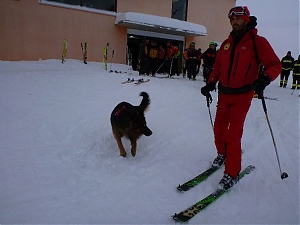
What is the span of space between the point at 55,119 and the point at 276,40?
40431 millimetres

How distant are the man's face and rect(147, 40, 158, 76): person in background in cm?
893

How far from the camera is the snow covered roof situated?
1296 cm

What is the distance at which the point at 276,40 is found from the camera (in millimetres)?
37594

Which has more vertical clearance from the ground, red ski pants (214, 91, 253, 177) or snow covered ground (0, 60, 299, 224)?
red ski pants (214, 91, 253, 177)

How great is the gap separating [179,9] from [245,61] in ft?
49.8

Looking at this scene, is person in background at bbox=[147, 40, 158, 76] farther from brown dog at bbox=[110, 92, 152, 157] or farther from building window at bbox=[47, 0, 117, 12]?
brown dog at bbox=[110, 92, 152, 157]

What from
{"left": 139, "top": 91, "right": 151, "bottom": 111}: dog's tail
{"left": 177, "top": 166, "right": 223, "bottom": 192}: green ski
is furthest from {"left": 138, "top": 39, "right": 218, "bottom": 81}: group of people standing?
{"left": 177, "top": 166, "right": 223, "bottom": 192}: green ski

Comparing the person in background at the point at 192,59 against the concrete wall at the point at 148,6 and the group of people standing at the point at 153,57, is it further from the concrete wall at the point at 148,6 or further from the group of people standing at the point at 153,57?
the concrete wall at the point at 148,6

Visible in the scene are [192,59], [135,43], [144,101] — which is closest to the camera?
[144,101]

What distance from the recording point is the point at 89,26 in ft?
43.9

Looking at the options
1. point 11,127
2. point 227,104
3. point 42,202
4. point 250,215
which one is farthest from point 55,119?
point 250,215

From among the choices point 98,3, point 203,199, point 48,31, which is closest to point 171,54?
point 98,3

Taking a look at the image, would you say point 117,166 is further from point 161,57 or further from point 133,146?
point 161,57

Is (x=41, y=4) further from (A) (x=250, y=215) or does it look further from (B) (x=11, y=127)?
(A) (x=250, y=215)
